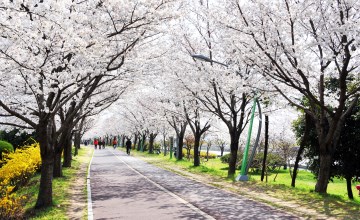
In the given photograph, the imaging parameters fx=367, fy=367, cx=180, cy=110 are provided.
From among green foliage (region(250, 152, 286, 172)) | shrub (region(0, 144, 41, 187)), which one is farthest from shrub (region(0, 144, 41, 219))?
green foliage (region(250, 152, 286, 172))

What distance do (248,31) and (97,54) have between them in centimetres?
489

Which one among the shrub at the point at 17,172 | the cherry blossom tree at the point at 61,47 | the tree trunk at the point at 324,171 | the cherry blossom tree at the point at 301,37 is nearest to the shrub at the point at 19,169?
the shrub at the point at 17,172

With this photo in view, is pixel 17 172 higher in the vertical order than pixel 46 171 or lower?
lower

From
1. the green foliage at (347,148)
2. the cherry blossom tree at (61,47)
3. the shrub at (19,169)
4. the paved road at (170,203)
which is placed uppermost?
the cherry blossom tree at (61,47)

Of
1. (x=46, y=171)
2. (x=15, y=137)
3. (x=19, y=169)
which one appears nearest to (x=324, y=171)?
(x=46, y=171)

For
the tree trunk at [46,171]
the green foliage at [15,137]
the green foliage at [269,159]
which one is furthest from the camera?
the green foliage at [269,159]

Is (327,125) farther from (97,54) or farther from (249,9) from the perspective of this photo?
(97,54)

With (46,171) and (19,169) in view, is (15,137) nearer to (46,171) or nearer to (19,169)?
(19,169)

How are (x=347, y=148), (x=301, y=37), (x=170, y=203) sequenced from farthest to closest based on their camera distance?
1. (x=347, y=148)
2. (x=301, y=37)
3. (x=170, y=203)

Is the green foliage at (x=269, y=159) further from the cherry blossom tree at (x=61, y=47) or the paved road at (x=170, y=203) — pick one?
the cherry blossom tree at (x=61, y=47)

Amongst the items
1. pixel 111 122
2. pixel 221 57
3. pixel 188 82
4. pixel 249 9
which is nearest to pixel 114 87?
pixel 188 82

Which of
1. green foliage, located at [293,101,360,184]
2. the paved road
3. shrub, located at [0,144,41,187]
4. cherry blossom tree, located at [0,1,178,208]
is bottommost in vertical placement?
the paved road

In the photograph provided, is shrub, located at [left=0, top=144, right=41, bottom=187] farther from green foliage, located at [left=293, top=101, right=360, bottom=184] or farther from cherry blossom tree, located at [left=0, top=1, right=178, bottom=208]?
green foliage, located at [left=293, top=101, right=360, bottom=184]

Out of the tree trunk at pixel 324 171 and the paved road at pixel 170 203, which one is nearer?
the paved road at pixel 170 203
